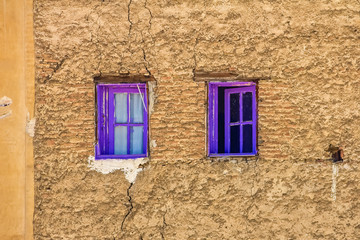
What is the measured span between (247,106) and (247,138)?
1.17 feet

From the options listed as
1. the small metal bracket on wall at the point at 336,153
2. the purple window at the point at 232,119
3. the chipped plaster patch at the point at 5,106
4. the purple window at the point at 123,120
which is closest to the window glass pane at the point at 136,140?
the purple window at the point at 123,120

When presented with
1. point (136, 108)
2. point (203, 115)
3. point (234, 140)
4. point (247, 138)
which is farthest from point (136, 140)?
point (247, 138)

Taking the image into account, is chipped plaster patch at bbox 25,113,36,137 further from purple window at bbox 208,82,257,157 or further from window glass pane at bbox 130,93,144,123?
purple window at bbox 208,82,257,157

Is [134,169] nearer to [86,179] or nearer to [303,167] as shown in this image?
[86,179]

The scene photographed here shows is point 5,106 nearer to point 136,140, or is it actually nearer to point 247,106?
point 136,140

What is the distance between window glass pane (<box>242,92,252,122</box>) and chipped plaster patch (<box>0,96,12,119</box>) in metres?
2.50

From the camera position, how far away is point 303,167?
434 cm

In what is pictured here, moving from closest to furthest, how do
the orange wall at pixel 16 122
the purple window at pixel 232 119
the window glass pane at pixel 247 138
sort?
1. the orange wall at pixel 16 122
2. the purple window at pixel 232 119
3. the window glass pane at pixel 247 138

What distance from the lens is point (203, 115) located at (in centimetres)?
436

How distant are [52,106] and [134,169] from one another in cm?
108

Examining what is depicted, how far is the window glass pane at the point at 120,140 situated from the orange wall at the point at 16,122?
88 centimetres

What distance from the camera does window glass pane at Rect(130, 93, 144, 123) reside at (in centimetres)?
456

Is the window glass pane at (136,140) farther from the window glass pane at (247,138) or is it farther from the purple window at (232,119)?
the window glass pane at (247,138)

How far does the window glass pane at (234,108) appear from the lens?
466 centimetres
